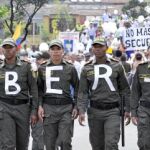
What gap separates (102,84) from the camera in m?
8.89

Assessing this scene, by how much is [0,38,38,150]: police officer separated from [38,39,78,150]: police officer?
0.62ft

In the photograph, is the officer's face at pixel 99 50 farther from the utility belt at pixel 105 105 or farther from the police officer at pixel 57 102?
the utility belt at pixel 105 105

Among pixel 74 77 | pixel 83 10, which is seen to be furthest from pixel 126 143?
pixel 83 10

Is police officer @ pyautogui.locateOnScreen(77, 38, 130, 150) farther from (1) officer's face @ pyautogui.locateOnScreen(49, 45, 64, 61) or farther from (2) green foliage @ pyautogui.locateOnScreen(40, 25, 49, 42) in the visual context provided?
(2) green foliage @ pyautogui.locateOnScreen(40, 25, 49, 42)

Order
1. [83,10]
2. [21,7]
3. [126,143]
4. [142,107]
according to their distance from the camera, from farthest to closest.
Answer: [83,10]
[21,7]
[126,143]
[142,107]

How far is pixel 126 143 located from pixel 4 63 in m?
4.27

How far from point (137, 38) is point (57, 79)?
6288 millimetres

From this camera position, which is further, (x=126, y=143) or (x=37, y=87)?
(x=126, y=143)

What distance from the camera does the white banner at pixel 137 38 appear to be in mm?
14906

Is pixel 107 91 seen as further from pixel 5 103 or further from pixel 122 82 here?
pixel 5 103

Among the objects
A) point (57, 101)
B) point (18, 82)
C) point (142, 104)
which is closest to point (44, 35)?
point (57, 101)

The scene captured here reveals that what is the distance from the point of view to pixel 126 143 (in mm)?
12469

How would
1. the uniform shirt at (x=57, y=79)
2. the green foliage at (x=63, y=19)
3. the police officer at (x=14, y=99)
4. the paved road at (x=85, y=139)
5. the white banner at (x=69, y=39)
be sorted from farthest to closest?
the green foliage at (x=63, y=19), the white banner at (x=69, y=39), the paved road at (x=85, y=139), the uniform shirt at (x=57, y=79), the police officer at (x=14, y=99)

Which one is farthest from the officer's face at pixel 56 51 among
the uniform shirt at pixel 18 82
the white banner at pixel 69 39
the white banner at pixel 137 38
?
the white banner at pixel 69 39
